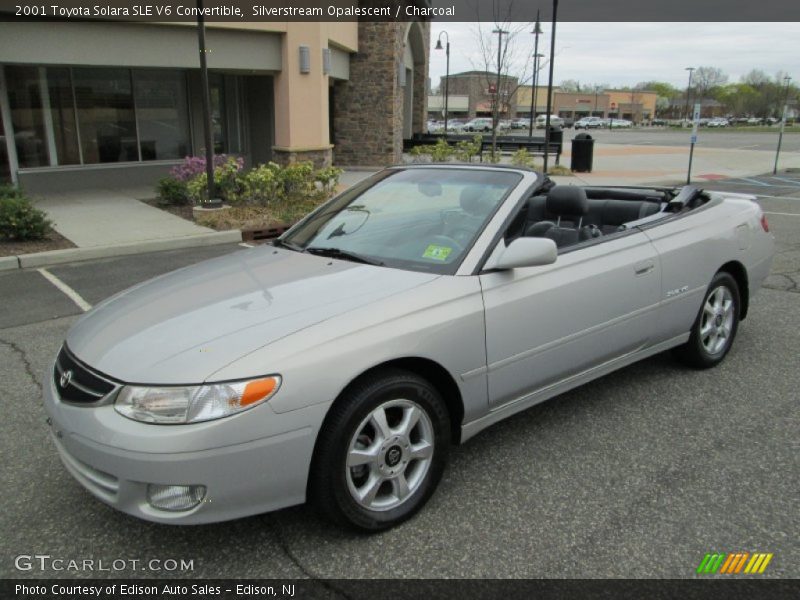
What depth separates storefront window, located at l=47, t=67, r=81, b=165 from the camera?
46.4 ft

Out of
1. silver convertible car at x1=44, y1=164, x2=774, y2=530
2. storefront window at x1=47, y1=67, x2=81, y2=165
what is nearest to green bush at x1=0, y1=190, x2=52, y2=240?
storefront window at x1=47, y1=67, x2=81, y2=165

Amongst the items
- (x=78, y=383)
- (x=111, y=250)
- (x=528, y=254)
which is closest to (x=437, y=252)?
(x=528, y=254)

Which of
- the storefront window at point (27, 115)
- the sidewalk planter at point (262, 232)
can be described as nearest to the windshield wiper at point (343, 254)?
the sidewalk planter at point (262, 232)

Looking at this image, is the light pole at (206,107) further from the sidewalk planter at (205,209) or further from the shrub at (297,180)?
the shrub at (297,180)

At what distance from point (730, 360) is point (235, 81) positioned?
15.8 metres

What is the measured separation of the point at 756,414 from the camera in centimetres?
401

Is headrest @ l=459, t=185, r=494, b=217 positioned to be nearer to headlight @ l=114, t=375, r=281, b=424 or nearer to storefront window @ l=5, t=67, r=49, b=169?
headlight @ l=114, t=375, r=281, b=424

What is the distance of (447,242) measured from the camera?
3422 millimetres

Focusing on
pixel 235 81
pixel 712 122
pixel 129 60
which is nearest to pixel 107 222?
pixel 129 60

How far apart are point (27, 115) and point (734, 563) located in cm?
1522

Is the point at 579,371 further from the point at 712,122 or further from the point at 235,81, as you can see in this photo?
the point at 712,122

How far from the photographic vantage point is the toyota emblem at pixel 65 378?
275 centimetres

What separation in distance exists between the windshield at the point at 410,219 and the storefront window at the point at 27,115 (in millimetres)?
12336

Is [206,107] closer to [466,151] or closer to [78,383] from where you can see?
[466,151]
